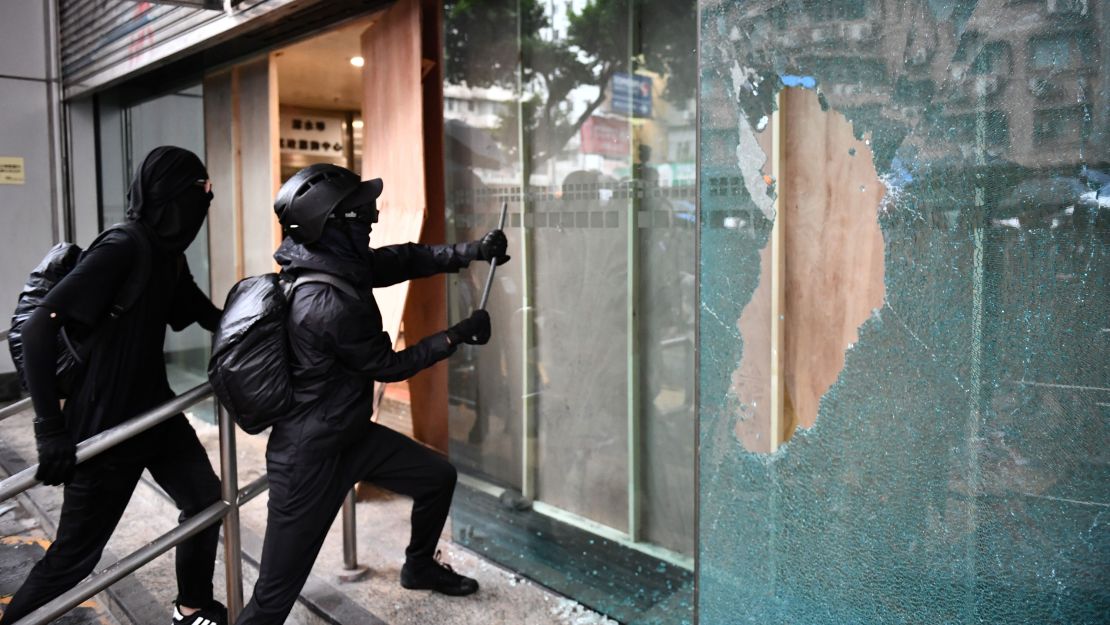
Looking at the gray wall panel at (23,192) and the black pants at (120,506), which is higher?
the gray wall panel at (23,192)

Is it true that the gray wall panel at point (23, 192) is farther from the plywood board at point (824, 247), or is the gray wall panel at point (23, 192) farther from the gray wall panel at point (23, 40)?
the plywood board at point (824, 247)

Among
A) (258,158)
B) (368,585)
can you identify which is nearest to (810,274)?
(368,585)

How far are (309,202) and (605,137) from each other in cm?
142

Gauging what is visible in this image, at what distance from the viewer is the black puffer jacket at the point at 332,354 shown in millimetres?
2893

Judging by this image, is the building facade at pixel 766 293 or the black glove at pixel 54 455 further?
the black glove at pixel 54 455

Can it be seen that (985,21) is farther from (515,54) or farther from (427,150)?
(427,150)

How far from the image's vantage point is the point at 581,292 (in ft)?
12.9

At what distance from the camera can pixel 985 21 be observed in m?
2.11

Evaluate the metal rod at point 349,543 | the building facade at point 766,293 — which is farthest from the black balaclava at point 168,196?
the metal rod at point 349,543

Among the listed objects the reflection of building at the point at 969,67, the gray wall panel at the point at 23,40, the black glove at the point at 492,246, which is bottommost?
the black glove at the point at 492,246

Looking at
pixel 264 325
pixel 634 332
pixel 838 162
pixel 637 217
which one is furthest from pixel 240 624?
pixel 838 162

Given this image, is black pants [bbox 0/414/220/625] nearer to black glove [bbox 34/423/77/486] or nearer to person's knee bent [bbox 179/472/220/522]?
person's knee bent [bbox 179/472/220/522]

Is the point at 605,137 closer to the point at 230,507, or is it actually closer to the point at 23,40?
the point at 230,507

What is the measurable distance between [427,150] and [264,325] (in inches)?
82.0
